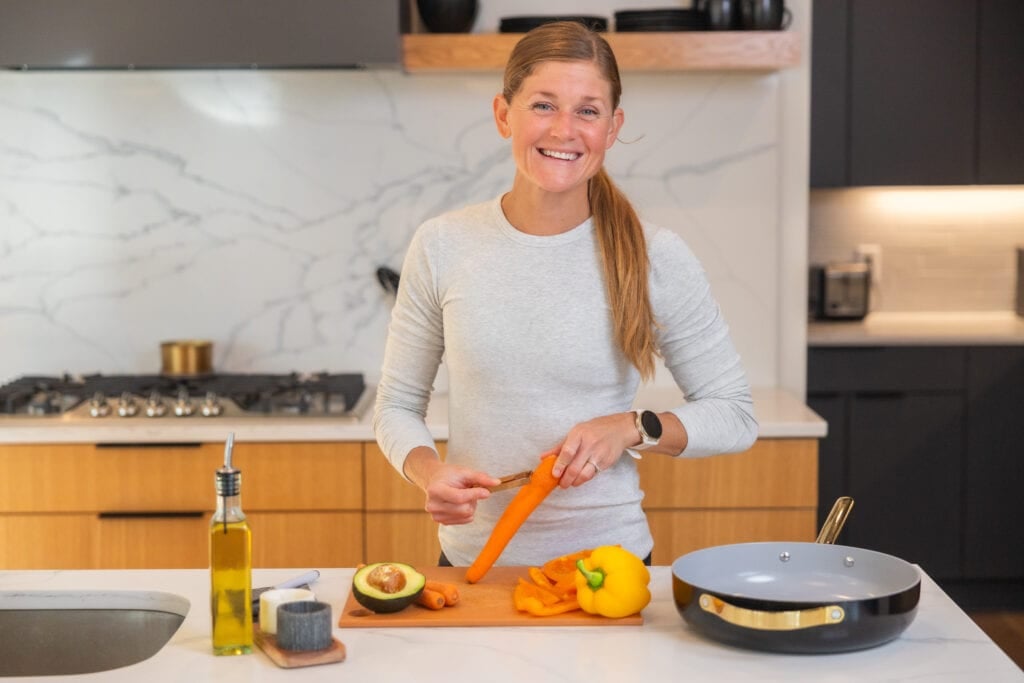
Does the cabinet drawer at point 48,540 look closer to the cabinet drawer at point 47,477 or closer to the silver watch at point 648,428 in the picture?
the cabinet drawer at point 47,477

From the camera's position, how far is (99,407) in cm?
342

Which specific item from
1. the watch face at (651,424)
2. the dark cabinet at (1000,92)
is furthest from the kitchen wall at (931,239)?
the watch face at (651,424)

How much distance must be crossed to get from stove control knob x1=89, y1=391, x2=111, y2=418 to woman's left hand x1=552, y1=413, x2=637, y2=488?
1856 millimetres

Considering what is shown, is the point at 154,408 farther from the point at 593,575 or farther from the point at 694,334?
the point at 593,575

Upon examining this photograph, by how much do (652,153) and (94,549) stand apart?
1.85 metres

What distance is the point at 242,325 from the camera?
388 centimetres

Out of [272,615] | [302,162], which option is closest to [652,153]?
[302,162]

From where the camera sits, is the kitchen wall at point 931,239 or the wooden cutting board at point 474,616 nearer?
the wooden cutting board at point 474,616

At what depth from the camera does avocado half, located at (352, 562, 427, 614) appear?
1766 mm

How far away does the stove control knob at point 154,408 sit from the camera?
3.42 meters

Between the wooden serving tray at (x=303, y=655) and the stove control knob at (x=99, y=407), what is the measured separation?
6.27 ft

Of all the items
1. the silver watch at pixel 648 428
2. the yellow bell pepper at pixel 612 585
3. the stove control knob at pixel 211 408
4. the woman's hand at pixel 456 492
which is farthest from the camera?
the stove control knob at pixel 211 408

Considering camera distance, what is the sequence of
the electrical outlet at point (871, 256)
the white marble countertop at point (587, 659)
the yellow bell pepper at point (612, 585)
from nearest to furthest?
the white marble countertop at point (587, 659), the yellow bell pepper at point (612, 585), the electrical outlet at point (871, 256)

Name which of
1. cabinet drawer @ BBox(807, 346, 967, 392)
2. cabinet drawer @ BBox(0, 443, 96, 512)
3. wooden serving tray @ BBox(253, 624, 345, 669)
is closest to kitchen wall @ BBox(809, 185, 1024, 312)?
cabinet drawer @ BBox(807, 346, 967, 392)
